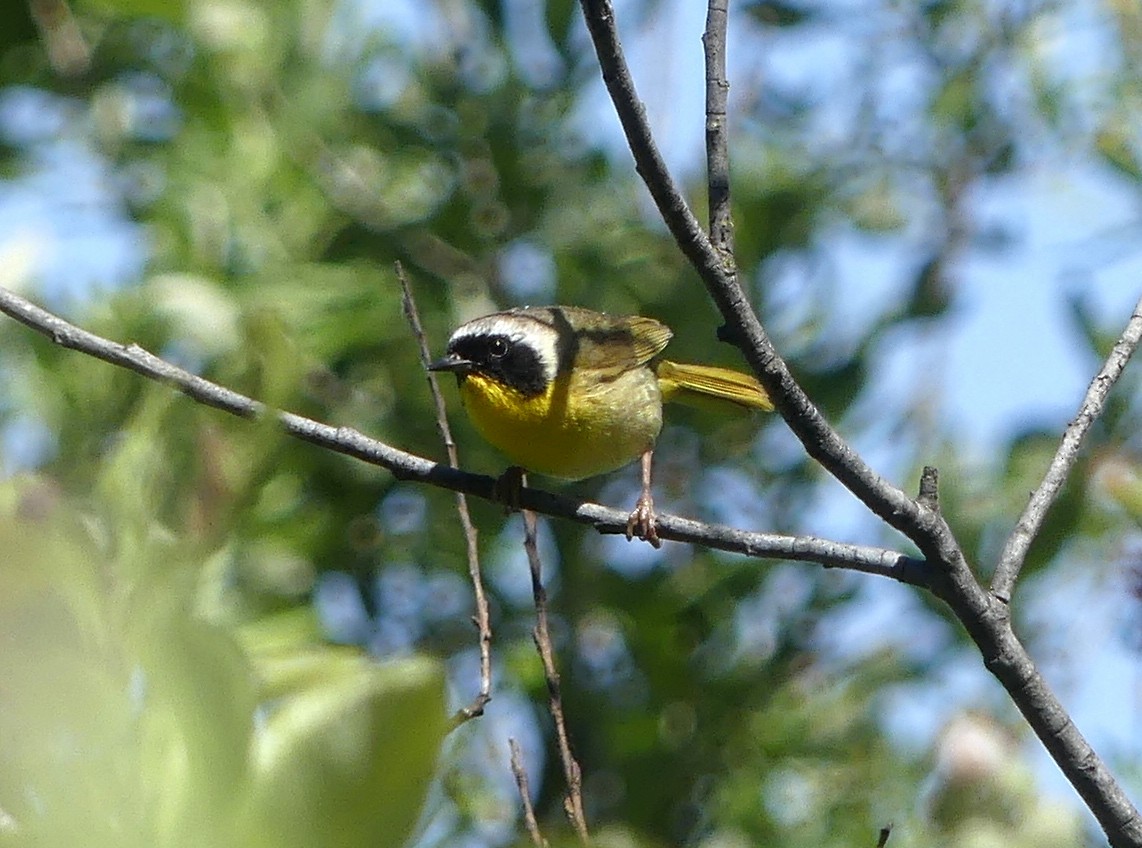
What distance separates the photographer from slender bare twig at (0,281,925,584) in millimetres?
1920

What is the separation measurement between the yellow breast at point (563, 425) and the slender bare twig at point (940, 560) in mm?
1450

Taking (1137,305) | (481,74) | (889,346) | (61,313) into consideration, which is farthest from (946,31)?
(61,313)

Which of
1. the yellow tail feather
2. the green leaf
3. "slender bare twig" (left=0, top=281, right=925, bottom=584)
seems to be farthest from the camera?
the yellow tail feather

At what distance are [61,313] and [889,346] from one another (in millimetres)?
2010

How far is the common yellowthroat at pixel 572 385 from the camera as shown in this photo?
329 centimetres

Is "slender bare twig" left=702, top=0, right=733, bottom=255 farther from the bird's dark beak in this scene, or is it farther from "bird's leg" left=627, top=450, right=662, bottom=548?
the bird's dark beak

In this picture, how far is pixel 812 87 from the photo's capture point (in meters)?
4.05

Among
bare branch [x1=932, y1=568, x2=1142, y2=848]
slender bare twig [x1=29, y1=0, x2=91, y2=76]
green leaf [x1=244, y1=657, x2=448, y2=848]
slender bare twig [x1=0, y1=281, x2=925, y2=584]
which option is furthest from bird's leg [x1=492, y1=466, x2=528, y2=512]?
Answer: green leaf [x1=244, y1=657, x2=448, y2=848]

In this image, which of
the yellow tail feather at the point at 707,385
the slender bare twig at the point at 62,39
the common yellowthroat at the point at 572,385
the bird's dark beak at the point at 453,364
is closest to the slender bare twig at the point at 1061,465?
the common yellowthroat at the point at 572,385

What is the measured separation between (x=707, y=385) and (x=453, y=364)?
0.68 metres

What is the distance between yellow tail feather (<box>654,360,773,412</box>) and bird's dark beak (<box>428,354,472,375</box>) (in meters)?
0.55

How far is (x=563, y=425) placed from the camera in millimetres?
3332

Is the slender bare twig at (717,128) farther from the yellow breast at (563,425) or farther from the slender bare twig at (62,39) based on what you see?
the slender bare twig at (62,39)

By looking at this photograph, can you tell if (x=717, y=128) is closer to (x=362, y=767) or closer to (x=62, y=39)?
(x=362, y=767)
